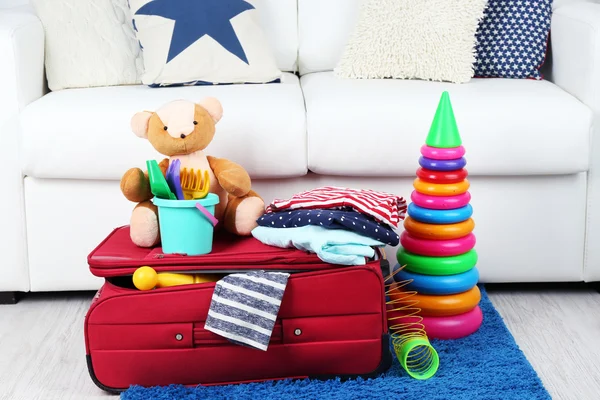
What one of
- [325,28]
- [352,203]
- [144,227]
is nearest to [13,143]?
[144,227]

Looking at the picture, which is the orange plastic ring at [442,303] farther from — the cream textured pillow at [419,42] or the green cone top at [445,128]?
the cream textured pillow at [419,42]

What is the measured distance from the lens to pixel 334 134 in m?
1.92

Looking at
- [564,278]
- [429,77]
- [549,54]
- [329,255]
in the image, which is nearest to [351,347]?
[329,255]

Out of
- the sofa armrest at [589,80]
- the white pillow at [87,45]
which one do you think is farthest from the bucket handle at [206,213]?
the sofa armrest at [589,80]

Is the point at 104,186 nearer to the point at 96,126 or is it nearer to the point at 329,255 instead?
the point at 96,126

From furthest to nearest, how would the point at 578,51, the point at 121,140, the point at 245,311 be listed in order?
the point at 578,51 → the point at 121,140 → the point at 245,311

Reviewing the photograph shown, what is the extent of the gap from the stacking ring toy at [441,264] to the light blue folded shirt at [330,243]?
18cm

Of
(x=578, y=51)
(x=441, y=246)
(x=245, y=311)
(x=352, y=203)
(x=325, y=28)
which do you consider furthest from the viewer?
(x=325, y=28)

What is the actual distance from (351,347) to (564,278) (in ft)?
2.39

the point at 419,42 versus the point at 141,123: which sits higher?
the point at 419,42

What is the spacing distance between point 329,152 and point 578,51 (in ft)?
2.31

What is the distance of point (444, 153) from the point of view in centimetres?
174

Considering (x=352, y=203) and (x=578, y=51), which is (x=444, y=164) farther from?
(x=578, y=51)

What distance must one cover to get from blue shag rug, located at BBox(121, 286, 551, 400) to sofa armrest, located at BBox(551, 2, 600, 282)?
473 millimetres
